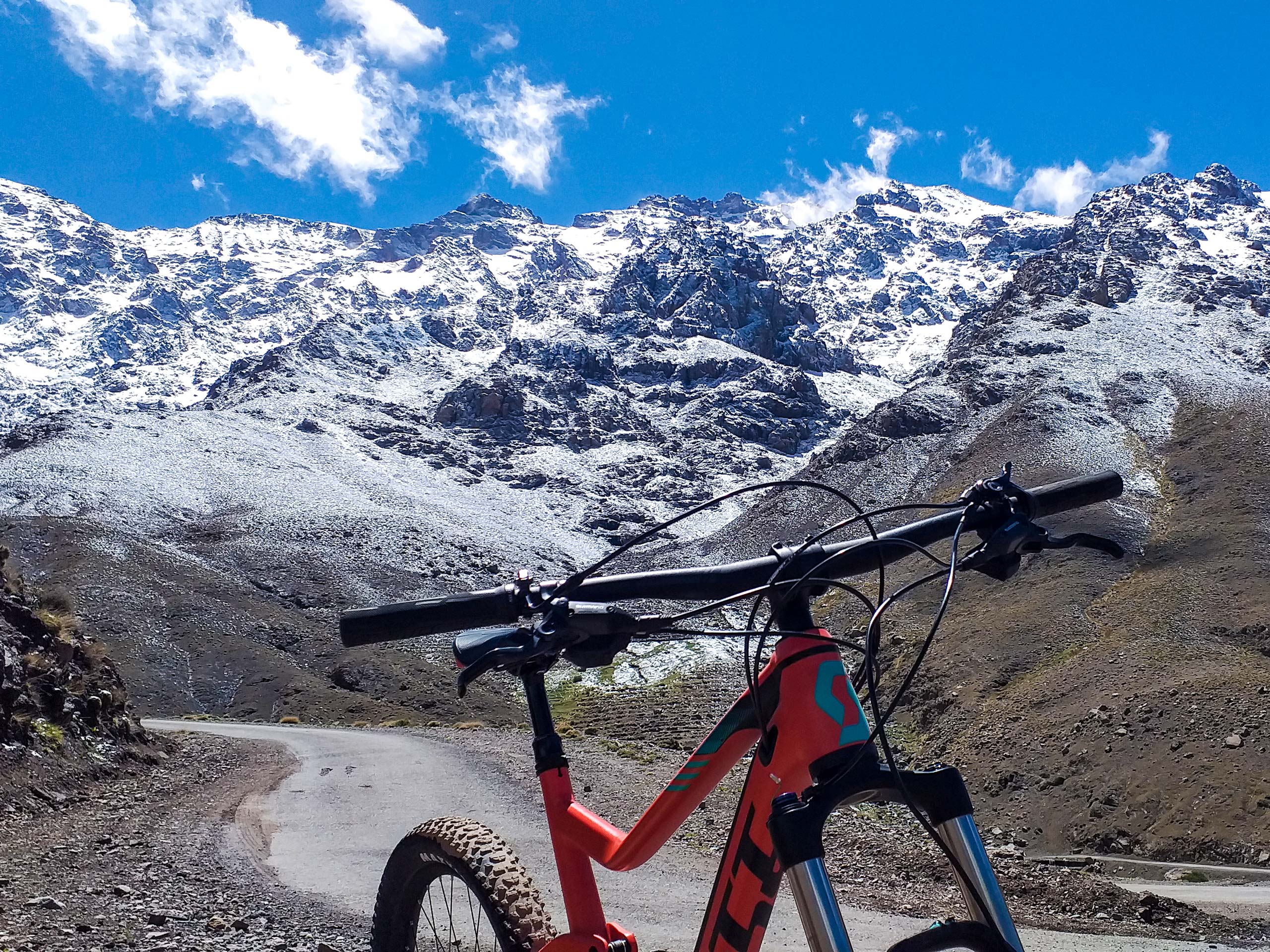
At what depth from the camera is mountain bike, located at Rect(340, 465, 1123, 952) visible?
2.34m

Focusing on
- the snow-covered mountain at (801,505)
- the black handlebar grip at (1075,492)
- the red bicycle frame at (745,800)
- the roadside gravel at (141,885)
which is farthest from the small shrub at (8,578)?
the snow-covered mountain at (801,505)

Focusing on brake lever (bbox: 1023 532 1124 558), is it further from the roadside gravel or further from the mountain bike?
the roadside gravel

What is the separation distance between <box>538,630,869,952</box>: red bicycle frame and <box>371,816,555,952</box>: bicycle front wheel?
223mm

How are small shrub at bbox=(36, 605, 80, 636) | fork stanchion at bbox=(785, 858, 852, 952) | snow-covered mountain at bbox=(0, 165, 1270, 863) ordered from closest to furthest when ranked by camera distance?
fork stanchion at bbox=(785, 858, 852, 952), small shrub at bbox=(36, 605, 80, 636), snow-covered mountain at bbox=(0, 165, 1270, 863)

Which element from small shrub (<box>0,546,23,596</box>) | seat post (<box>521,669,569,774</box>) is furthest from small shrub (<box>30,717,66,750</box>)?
seat post (<box>521,669,569,774</box>)

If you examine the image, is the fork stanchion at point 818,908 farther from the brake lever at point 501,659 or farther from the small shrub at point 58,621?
the small shrub at point 58,621

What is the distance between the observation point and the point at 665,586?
119 inches

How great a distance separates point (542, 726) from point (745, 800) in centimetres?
86

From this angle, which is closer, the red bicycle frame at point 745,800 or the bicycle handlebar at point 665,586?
the red bicycle frame at point 745,800

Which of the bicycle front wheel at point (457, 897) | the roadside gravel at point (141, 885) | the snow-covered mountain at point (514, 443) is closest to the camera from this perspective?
the bicycle front wheel at point (457, 897)

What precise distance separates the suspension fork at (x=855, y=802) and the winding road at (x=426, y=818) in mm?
5979

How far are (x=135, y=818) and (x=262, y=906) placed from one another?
5.99 meters

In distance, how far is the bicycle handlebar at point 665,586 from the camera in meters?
2.83

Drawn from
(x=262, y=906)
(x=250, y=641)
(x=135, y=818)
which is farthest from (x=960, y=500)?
(x=250, y=641)
